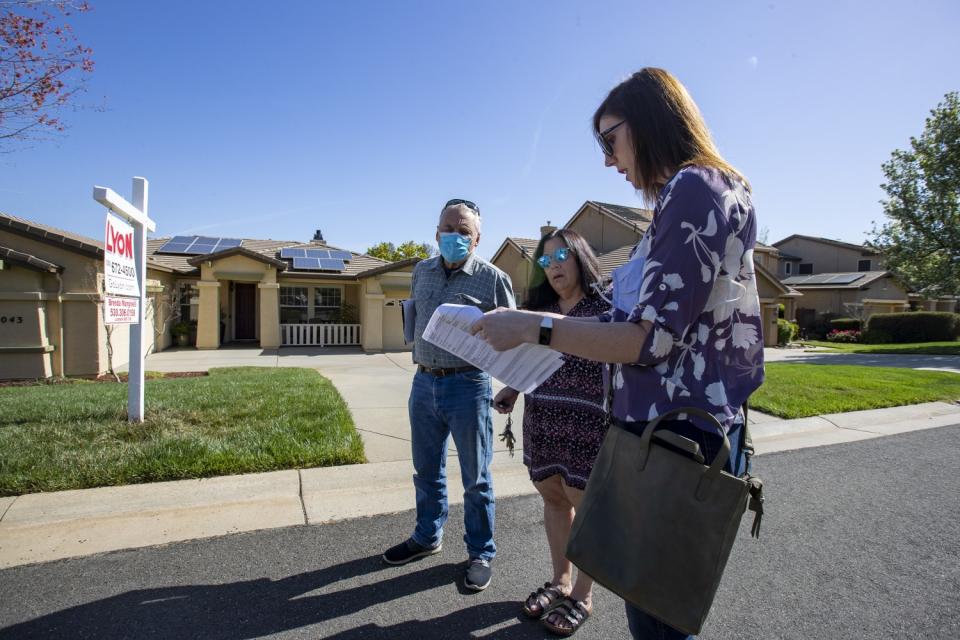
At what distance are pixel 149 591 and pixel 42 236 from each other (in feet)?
34.0

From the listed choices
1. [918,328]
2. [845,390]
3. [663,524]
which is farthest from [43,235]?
[918,328]

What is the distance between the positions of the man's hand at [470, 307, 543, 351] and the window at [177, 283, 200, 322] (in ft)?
59.3

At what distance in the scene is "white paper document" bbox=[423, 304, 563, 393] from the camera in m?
1.76

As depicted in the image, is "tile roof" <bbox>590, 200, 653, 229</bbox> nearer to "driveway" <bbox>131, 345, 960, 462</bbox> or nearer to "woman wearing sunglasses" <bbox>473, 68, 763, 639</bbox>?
"driveway" <bbox>131, 345, 960, 462</bbox>

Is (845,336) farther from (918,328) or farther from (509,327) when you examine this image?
(509,327)

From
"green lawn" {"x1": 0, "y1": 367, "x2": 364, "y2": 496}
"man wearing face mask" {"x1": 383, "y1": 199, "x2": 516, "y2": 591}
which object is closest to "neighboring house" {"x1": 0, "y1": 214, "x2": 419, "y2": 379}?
"green lawn" {"x1": 0, "y1": 367, "x2": 364, "y2": 496}

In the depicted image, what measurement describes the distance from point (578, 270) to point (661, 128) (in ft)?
4.10

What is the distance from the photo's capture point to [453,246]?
2885 mm

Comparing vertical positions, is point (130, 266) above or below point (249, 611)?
above

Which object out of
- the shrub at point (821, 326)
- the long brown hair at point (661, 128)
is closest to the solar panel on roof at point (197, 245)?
the long brown hair at point (661, 128)

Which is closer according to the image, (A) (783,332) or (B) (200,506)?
(B) (200,506)

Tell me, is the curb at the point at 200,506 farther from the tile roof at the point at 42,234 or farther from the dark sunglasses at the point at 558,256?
the tile roof at the point at 42,234

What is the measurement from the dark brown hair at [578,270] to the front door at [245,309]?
705 inches

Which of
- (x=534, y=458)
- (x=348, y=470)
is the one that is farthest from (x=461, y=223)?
(x=348, y=470)
